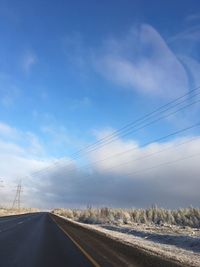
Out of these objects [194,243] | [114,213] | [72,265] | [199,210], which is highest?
[114,213]

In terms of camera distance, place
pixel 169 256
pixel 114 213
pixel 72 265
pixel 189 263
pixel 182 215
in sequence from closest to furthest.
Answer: pixel 72 265 → pixel 189 263 → pixel 169 256 → pixel 182 215 → pixel 114 213

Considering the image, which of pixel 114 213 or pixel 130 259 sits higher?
pixel 114 213

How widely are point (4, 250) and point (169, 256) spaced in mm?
5779

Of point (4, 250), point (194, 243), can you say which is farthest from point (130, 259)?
point (194, 243)

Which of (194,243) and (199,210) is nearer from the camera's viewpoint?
(194,243)

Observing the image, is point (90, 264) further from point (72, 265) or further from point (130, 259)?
point (130, 259)

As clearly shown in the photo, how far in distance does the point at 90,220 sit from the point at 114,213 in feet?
12.7

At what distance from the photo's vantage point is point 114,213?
63875mm

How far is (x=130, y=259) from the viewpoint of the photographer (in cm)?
1466

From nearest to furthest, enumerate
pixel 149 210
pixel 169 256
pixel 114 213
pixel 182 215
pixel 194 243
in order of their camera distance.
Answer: pixel 169 256
pixel 194 243
pixel 182 215
pixel 149 210
pixel 114 213

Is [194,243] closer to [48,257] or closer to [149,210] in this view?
[48,257]

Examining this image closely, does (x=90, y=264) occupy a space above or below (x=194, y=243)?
below

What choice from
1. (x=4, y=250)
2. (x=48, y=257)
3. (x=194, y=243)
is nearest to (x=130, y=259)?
(x=48, y=257)

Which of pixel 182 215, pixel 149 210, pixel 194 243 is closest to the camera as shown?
pixel 194 243
